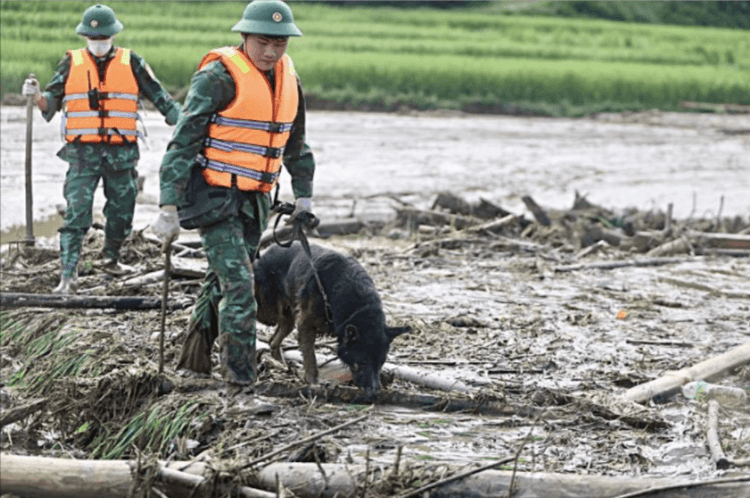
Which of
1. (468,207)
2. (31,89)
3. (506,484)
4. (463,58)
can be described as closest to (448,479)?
(506,484)

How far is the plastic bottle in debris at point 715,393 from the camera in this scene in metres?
7.22

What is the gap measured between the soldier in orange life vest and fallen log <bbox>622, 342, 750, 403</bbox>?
2.34 meters

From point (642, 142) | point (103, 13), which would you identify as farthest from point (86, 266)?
point (642, 142)

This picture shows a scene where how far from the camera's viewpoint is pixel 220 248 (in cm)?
665

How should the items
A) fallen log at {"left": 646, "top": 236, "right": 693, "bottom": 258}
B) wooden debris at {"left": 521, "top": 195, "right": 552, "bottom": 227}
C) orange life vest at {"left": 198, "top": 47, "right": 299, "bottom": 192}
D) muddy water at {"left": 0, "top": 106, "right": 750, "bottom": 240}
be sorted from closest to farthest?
orange life vest at {"left": 198, "top": 47, "right": 299, "bottom": 192} → fallen log at {"left": 646, "top": 236, "right": 693, "bottom": 258} → wooden debris at {"left": 521, "top": 195, "right": 552, "bottom": 227} → muddy water at {"left": 0, "top": 106, "right": 750, "bottom": 240}

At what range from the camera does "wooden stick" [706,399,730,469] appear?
5.85 m

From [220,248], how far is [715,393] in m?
3.20

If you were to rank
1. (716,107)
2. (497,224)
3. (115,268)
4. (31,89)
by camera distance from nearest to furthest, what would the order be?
(31,89) → (115,268) → (497,224) → (716,107)

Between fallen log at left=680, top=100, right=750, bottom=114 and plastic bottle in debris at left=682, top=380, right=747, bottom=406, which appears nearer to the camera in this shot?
plastic bottle in debris at left=682, top=380, right=747, bottom=406

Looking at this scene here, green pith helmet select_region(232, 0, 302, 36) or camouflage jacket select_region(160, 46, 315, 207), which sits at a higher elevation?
green pith helmet select_region(232, 0, 302, 36)

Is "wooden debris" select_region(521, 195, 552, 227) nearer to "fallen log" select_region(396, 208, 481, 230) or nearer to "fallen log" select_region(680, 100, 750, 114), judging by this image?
"fallen log" select_region(396, 208, 481, 230)

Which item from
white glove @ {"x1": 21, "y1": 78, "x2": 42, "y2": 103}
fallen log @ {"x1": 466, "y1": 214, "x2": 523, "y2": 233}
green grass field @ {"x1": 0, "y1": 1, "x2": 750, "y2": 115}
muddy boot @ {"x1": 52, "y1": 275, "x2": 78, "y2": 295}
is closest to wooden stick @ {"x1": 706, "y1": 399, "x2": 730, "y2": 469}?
muddy boot @ {"x1": 52, "y1": 275, "x2": 78, "y2": 295}

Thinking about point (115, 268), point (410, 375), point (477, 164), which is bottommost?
point (477, 164)

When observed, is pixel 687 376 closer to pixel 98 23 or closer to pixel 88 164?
pixel 88 164
